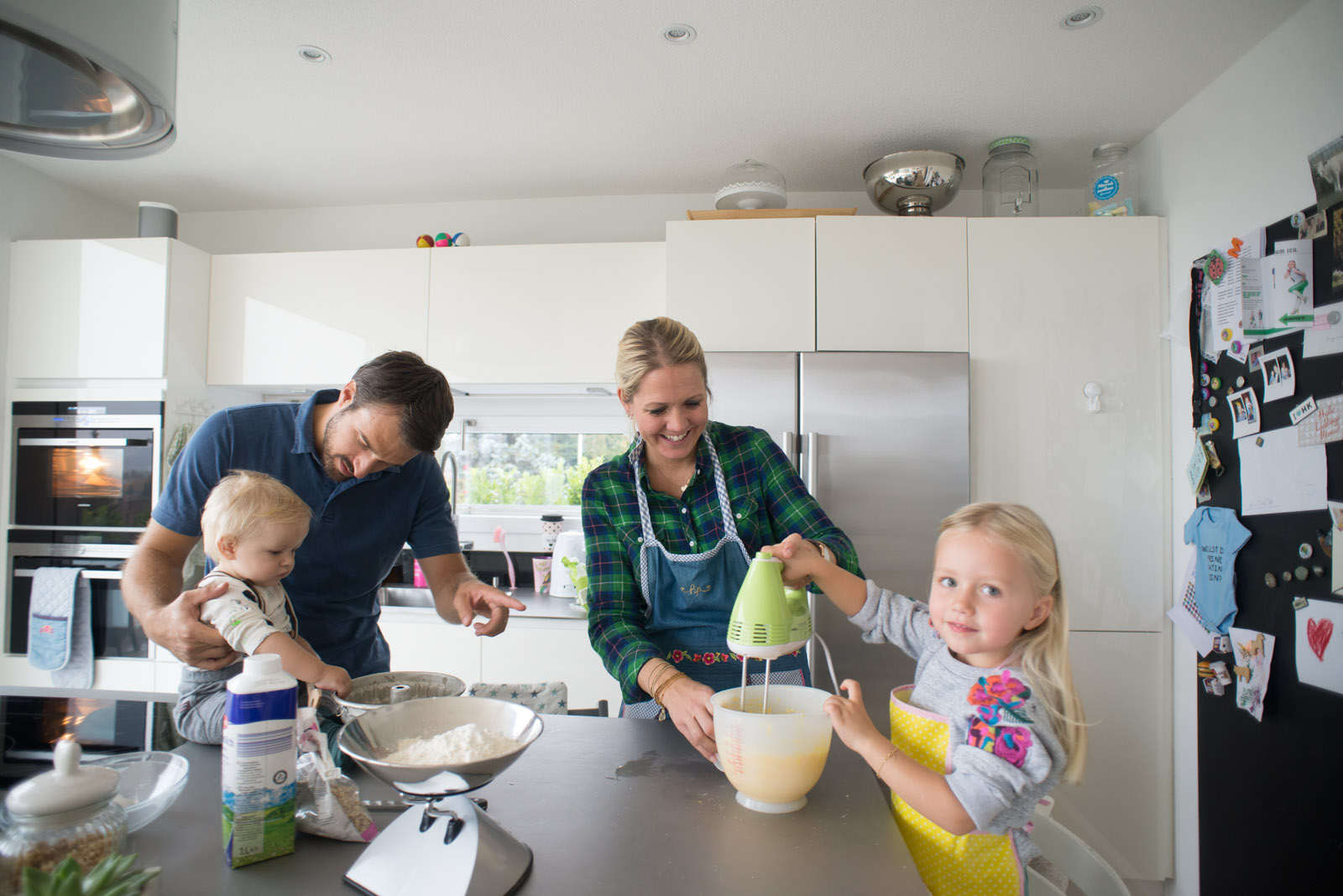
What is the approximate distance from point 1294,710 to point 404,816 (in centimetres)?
218

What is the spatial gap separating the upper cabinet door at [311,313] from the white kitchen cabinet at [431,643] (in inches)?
40.1

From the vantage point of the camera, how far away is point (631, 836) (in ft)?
2.90

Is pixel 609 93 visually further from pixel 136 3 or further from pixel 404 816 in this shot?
pixel 404 816

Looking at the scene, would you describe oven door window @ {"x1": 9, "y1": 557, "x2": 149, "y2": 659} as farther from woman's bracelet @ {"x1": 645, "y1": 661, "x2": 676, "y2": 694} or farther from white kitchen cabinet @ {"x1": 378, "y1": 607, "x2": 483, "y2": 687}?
woman's bracelet @ {"x1": 645, "y1": 661, "x2": 676, "y2": 694}

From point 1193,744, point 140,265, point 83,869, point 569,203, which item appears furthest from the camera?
point 569,203

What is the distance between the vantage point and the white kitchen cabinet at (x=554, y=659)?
271 centimetres

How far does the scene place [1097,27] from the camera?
6.64 ft

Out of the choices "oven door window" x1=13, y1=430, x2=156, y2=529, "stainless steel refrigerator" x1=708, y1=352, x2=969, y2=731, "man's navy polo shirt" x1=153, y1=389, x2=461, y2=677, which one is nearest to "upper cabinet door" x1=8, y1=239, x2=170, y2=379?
"oven door window" x1=13, y1=430, x2=156, y2=529

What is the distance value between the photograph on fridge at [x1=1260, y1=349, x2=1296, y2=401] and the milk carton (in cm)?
230

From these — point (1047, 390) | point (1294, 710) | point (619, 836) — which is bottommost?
point (1294, 710)

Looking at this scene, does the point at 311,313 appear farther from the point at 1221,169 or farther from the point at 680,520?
the point at 1221,169

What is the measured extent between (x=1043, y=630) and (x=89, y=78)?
1458 millimetres

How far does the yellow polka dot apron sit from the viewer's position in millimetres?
951

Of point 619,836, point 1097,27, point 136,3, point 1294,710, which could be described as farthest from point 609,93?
point 1294,710
